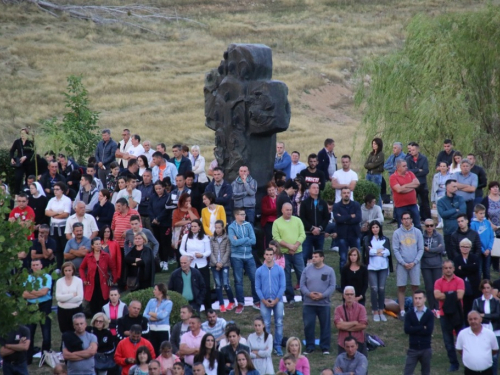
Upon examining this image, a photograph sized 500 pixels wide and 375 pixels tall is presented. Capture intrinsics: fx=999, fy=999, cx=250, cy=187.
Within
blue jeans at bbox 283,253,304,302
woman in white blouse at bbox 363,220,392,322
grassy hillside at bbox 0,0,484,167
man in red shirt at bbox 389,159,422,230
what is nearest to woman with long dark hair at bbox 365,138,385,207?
man in red shirt at bbox 389,159,422,230

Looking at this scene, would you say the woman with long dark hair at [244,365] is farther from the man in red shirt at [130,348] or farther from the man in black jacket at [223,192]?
the man in black jacket at [223,192]

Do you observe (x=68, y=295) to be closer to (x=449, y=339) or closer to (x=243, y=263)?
(x=243, y=263)

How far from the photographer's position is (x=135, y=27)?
6175 cm

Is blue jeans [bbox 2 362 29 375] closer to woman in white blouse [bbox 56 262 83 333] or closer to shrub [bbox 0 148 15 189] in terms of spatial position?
woman in white blouse [bbox 56 262 83 333]

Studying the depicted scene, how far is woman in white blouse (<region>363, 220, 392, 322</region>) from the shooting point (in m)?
17.2

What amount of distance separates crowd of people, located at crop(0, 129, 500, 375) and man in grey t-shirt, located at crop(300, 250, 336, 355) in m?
0.02

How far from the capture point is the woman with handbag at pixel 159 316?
49.4 ft

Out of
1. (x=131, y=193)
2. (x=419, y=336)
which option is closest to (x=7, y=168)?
(x=131, y=193)

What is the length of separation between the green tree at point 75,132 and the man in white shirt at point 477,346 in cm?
1376

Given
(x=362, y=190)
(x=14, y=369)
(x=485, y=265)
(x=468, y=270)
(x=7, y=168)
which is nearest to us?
(x=14, y=369)

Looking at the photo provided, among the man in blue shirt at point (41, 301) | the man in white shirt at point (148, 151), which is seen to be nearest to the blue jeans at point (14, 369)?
the man in blue shirt at point (41, 301)

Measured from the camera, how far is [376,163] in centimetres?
2203

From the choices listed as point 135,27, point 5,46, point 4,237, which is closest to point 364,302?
point 4,237

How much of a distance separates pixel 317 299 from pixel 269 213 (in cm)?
333
